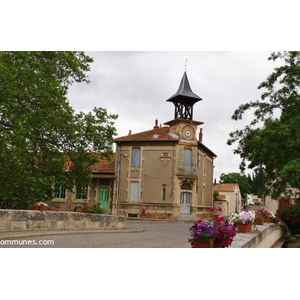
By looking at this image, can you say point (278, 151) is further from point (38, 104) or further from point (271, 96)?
point (38, 104)

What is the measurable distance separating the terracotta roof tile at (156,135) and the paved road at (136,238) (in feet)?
5.68

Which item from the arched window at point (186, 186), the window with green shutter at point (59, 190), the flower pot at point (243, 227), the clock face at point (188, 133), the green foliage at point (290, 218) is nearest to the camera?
the clock face at point (188, 133)

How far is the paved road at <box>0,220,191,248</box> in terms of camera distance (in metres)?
7.42

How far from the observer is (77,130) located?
1070cm

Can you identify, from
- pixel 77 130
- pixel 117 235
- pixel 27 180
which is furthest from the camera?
pixel 77 130

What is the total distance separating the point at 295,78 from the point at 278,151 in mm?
1822

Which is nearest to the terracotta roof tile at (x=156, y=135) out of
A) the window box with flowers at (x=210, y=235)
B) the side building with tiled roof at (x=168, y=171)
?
the side building with tiled roof at (x=168, y=171)

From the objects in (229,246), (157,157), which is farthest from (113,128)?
(229,246)

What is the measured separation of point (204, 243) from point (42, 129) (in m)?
5.03

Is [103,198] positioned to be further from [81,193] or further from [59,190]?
[59,190]

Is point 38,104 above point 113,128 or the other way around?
above

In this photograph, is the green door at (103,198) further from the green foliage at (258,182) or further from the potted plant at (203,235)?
the green foliage at (258,182)

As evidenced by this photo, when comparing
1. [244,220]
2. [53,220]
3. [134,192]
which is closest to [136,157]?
[134,192]

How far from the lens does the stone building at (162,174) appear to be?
8.36 m
